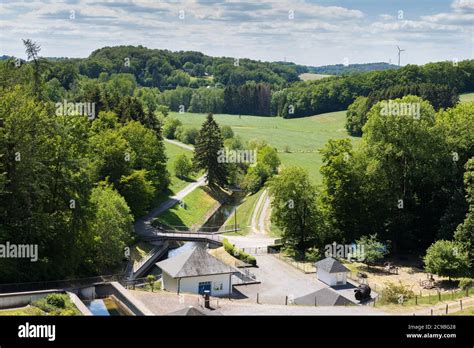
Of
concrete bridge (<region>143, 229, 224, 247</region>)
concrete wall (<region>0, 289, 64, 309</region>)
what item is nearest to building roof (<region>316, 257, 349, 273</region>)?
concrete bridge (<region>143, 229, 224, 247</region>)

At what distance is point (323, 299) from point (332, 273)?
635 centimetres

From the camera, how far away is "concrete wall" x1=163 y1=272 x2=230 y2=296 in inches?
1690

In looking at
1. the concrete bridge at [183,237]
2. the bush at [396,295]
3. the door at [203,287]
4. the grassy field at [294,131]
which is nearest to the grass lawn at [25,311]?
the door at [203,287]

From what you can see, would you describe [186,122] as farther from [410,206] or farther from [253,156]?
[410,206]

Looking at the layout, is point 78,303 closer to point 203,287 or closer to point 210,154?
point 203,287

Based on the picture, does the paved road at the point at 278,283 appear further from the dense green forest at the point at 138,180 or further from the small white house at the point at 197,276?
the dense green forest at the point at 138,180

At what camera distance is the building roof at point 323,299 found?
3862 cm

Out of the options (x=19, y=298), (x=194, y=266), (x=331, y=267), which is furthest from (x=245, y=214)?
(x=19, y=298)

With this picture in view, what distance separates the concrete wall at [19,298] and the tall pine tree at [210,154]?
48560 millimetres

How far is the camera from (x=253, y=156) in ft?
314

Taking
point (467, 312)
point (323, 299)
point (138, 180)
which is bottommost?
point (323, 299)

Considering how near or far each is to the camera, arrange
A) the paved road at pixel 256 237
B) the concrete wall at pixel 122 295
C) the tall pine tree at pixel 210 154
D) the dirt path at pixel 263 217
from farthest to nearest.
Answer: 1. the tall pine tree at pixel 210 154
2. the dirt path at pixel 263 217
3. the paved road at pixel 256 237
4. the concrete wall at pixel 122 295

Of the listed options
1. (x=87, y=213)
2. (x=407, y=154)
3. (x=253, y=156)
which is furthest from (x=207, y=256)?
(x=253, y=156)

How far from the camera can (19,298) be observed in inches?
1344
